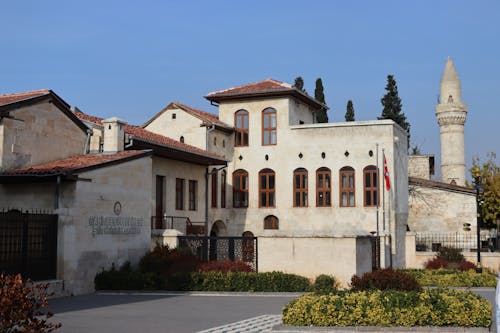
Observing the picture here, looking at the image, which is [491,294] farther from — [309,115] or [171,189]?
[309,115]

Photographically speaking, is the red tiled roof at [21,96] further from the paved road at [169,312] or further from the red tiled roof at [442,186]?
the red tiled roof at [442,186]

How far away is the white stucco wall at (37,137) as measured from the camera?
61.2 ft

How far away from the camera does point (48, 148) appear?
67.1ft

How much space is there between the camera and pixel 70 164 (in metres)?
19.2

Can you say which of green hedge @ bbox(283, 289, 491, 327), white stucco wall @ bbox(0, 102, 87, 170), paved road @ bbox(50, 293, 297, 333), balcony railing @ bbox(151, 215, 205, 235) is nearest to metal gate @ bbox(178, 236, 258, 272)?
paved road @ bbox(50, 293, 297, 333)

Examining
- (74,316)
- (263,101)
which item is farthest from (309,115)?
(74,316)

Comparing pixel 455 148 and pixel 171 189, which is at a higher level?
pixel 455 148

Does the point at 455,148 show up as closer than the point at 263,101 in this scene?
No

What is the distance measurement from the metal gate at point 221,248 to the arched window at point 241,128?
13.9 metres

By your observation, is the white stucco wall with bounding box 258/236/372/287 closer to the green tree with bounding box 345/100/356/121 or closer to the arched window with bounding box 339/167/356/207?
the arched window with bounding box 339/167/356/207

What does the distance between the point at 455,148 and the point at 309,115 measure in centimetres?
2312

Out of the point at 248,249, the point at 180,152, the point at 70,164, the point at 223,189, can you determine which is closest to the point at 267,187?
the point at 223,189

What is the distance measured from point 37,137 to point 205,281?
7.39m

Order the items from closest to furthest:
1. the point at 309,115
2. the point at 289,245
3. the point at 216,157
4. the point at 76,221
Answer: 1. the point at 76,221
2. the point at 289,245
3. the point at 216,157
4. the point at 309,115
